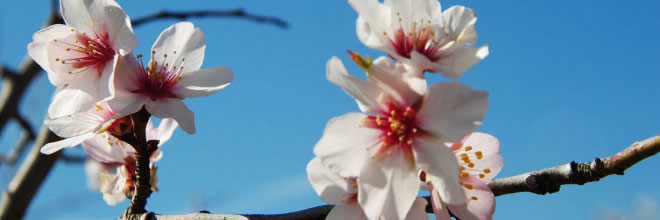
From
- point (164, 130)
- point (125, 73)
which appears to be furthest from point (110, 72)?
point (164, 130)

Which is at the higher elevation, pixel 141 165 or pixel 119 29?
pixel 119 29

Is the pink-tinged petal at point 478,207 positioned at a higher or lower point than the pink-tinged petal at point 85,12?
lower

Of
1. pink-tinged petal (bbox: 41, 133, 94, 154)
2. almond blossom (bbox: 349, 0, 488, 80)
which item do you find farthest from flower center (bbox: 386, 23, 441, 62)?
pink-tinged petal (bbox: 41, 133, 94, 154)

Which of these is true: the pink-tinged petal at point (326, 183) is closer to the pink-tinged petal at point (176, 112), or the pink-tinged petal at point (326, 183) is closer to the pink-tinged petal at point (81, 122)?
the pink-tinged petal at point (176, 112)

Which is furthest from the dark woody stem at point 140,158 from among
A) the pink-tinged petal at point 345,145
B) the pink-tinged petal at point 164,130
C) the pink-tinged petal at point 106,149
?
the pink-tinged petal at point 345,145

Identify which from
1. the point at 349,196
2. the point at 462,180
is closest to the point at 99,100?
the point at 349,196

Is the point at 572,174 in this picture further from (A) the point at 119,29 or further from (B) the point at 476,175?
(A) the point at 119,29

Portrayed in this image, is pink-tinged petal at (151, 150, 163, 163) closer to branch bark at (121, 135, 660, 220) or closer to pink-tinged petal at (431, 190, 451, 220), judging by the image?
branch bark at (121, 135, 660, 220)
